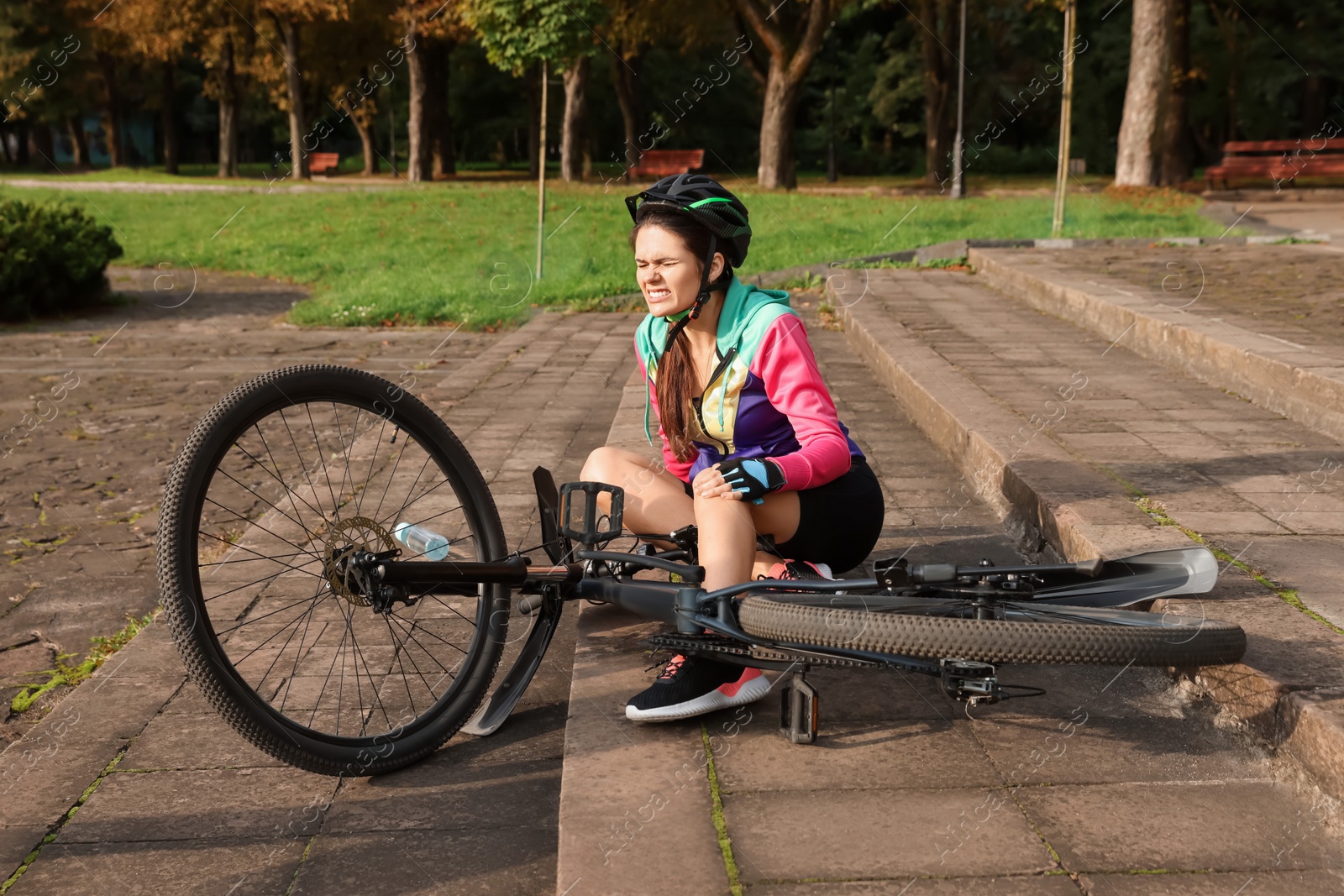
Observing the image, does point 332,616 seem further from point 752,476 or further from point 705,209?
point 705,209

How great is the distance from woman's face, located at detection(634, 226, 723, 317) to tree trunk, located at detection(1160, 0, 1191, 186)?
26247 mm

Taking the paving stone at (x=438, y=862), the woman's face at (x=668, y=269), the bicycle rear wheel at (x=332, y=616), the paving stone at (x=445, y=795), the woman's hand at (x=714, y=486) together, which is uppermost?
the woman's face at (x=668, y=269)

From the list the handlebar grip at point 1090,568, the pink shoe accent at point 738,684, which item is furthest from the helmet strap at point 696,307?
the handlebar grip at point 1090,568

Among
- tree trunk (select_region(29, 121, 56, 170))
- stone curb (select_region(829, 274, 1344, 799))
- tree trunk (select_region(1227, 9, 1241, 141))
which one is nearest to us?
stone curb (select_region(829, 274, 1344, 799))

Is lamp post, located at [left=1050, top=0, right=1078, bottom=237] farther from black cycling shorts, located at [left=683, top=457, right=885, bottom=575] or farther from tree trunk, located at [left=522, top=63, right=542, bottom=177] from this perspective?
tree trunk, located at [left=522, top=63, right=542, bottom=177]

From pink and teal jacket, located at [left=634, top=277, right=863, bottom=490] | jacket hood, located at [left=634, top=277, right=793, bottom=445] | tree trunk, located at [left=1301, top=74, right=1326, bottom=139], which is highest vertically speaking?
tree trunk, located at [left=1301, top=74, right=1326, bottom=139]

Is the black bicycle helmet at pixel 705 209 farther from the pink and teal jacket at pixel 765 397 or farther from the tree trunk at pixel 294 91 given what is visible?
the tree trunk at pixel 294 91

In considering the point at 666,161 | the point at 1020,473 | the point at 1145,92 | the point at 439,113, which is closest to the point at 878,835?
the point at 1020,473

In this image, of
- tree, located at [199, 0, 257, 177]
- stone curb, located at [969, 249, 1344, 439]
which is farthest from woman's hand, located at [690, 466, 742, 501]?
tree, located at [199, 0, 257, 177]

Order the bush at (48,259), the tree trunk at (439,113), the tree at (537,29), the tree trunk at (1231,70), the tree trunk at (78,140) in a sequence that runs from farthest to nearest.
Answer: the tree trunk at (78,140), the tree trunk at (439,113), the tree trunk at (1231,70), the tree at (537,29), the bush at (48,259)

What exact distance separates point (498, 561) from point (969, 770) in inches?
46.9

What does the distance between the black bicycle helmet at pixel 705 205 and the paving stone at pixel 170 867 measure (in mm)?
1617

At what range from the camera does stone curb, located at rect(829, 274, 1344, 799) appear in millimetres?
2461

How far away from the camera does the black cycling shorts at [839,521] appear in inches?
125
